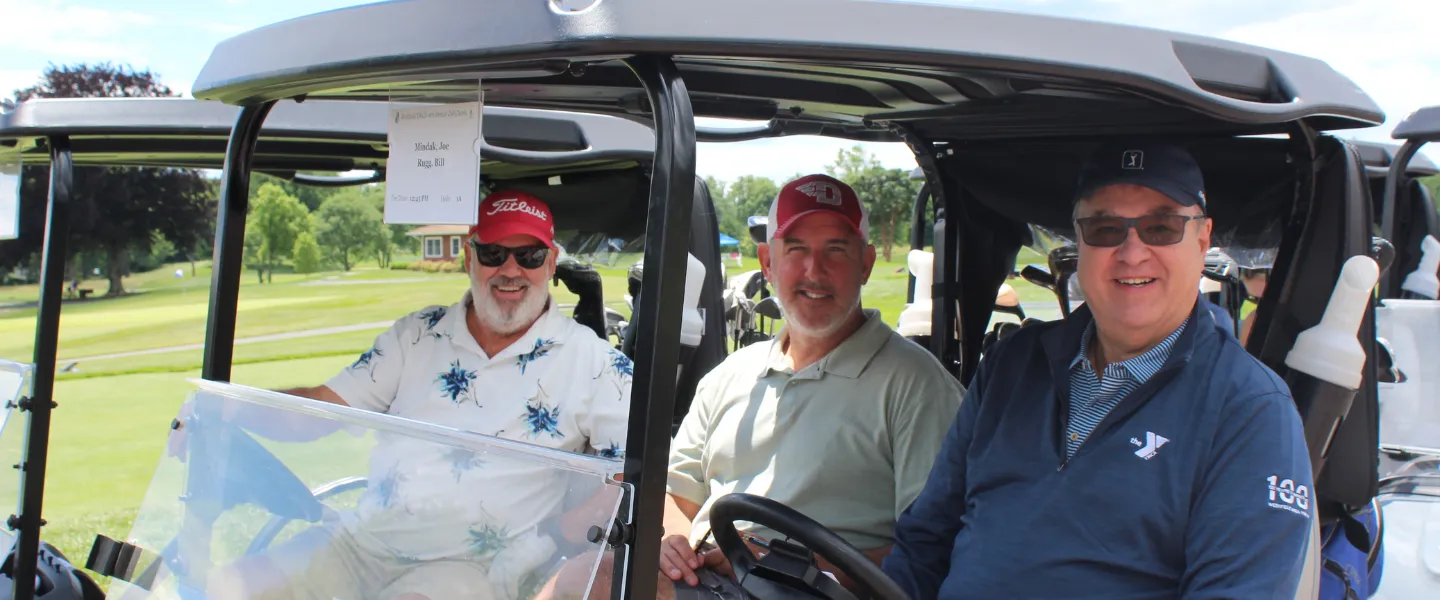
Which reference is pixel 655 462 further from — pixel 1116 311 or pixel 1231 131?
pixel 1231 131

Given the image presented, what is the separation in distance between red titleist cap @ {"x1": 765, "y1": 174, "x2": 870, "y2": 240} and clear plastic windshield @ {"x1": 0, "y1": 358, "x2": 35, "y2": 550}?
1969 mm

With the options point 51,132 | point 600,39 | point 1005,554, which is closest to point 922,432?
point 1005,554

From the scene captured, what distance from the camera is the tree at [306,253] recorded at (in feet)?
73.5

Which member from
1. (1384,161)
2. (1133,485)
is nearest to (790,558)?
(1133,485)

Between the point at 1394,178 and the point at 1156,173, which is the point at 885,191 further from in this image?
the point at 1156,173

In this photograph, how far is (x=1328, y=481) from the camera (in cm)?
197

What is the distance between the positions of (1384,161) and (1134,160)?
486cm

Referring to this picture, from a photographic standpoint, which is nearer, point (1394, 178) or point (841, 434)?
point (841, 434)

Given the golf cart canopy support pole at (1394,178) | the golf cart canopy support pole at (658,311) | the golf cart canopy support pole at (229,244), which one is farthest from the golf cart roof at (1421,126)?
the golf cart canopy support pole at (229,244)

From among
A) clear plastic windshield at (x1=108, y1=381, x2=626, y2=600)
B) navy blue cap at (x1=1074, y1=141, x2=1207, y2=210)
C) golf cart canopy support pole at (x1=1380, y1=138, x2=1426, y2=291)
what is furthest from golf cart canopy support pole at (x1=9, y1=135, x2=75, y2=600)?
golf cart canopy support pole at (x1=1380, y1=138, x2=1426, y2=291)

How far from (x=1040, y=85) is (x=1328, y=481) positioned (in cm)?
104

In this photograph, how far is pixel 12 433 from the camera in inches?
101

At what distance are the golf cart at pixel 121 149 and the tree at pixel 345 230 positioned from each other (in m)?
17.3

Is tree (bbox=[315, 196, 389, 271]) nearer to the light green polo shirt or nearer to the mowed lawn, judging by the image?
the mowed lawn
